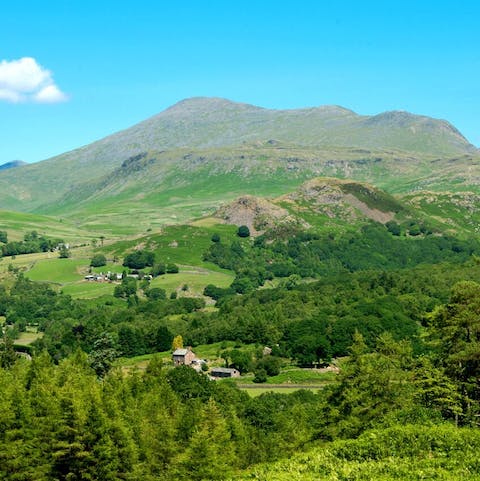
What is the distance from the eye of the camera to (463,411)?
2317 inches

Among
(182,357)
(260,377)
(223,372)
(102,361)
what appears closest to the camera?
(102,361)

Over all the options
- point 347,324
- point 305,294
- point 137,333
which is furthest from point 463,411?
point 305,294

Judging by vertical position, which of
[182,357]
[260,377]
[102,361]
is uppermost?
[102,361]

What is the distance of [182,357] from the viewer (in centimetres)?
13962

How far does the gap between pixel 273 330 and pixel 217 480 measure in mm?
97135

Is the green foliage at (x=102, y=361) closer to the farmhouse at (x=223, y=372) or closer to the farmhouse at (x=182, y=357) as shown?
the farmhouse at (x=182, y=357)

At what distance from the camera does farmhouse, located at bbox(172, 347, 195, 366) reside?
13925 cm

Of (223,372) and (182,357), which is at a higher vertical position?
(182,357)

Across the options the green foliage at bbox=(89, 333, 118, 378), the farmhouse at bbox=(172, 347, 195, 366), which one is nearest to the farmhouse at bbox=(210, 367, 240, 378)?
the farmhouse at bbox=(172, 347, 195, 366)

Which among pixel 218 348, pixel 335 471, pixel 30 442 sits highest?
pixel 335 471

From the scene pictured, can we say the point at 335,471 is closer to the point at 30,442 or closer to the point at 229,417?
the point at 30,442

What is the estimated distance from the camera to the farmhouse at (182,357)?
139 metres

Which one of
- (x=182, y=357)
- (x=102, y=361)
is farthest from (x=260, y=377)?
(x=102, y=361)

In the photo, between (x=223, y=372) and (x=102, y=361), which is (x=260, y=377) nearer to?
(x=223, y=372)
